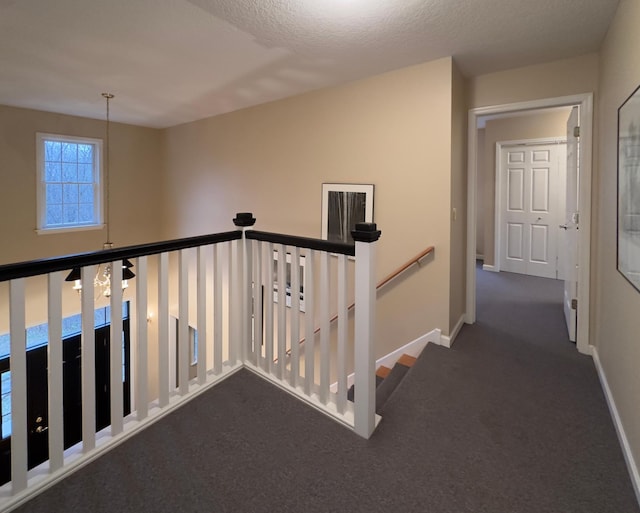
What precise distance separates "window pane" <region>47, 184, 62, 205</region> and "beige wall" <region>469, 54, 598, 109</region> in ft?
18.0

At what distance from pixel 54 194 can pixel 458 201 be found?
5.42m

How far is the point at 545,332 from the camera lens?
3.37 meters

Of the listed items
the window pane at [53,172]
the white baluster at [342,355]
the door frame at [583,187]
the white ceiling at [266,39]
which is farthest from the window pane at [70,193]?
the door frame at [583,187]

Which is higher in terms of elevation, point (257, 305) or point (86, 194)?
point (86, 194)

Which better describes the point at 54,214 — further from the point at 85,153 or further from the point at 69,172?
the point at 85,153

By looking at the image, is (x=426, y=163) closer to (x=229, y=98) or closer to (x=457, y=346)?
(x=457, y=346)

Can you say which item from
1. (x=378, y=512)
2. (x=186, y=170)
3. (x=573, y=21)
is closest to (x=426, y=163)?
(x=573, y=21)

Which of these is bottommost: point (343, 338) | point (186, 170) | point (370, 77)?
point (343, 338)

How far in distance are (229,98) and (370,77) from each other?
1765 mm

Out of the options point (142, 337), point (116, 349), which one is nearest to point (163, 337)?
point (142, 337)

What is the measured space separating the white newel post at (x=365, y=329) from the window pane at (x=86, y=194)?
5.28 metres

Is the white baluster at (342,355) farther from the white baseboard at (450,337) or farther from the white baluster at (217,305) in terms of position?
the white baseboard at (450,337)

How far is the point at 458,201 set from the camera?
10.5 feet

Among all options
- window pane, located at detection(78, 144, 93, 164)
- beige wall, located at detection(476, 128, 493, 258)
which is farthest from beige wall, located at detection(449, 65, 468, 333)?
window pane, located at detection(78, 144, 93, 164)
